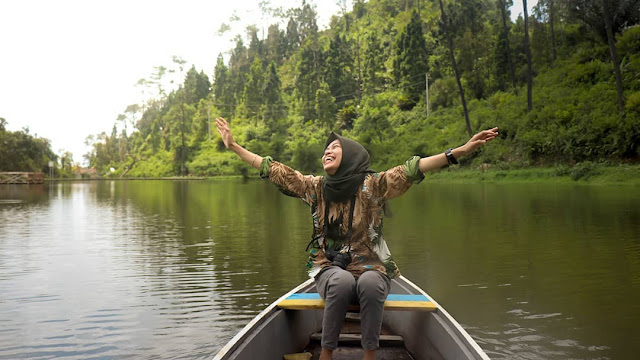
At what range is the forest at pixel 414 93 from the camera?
104ft

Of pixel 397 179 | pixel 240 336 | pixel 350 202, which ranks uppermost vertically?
pixel 397 179

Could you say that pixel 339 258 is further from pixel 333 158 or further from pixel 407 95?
pixel 407 95

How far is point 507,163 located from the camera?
3309 cm

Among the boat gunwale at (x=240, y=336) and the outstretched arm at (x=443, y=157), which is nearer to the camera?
the boat gunwale at (x=240, y=336)

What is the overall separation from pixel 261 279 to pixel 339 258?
437 centimetres

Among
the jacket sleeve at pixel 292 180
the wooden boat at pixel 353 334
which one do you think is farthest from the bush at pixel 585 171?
the jacket sleeve at pixel 292 180

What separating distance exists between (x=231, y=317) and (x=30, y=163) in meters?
64.4

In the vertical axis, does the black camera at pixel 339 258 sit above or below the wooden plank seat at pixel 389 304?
above

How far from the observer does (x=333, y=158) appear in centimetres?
353

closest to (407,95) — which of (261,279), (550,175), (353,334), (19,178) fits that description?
(550,175)

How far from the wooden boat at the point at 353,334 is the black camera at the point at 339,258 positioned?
325mm

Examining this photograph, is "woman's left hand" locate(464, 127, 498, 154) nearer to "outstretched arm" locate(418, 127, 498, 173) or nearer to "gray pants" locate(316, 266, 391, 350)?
"outstretched arm" locate(418, 127, 498, 173)

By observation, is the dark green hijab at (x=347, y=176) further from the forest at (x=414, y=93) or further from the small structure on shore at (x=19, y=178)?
the small structure on shore at (x=19, y=178)

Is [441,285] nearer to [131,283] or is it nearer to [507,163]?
[131,283]
